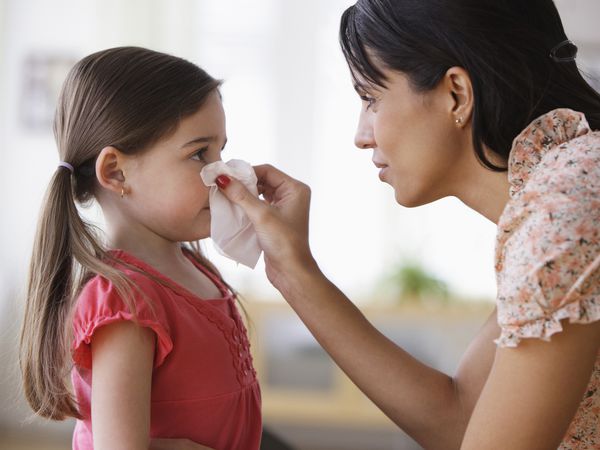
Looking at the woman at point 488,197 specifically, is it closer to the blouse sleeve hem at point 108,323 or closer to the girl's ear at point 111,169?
the girl's ear at point 111,169

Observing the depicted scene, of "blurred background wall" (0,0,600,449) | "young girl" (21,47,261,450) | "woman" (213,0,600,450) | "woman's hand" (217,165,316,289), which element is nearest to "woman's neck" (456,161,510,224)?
"woman" (213,0,600,450)

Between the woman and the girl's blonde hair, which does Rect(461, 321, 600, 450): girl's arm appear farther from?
the girl's blonde hair

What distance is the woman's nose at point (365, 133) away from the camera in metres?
1.43

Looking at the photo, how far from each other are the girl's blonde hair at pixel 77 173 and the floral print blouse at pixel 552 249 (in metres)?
0.57

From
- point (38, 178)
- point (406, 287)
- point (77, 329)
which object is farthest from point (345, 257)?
point (77, 329)

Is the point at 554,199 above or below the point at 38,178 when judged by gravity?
above

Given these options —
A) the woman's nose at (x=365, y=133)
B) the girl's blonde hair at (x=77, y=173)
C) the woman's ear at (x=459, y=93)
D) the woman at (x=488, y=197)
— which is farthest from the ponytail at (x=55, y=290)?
the woman's ear at (x=459, y=93)

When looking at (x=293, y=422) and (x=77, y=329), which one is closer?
(x=77, y=329)

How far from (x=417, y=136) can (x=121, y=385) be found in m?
0.63

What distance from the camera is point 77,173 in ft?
4.46

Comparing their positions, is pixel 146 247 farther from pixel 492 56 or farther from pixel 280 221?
pixel 492 56

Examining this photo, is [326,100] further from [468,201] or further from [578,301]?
[578,301]

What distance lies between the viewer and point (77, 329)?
1184 mm

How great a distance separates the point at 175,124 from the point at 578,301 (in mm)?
687
